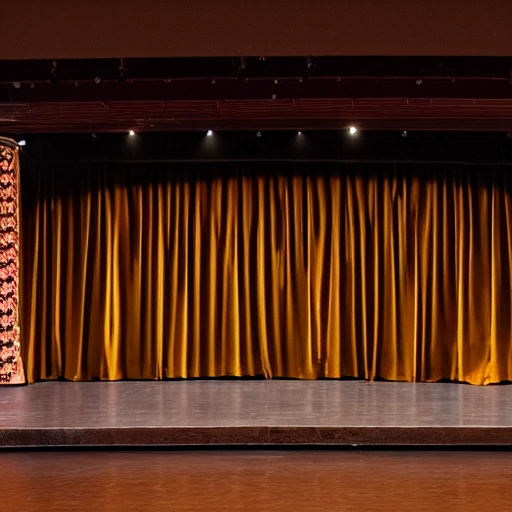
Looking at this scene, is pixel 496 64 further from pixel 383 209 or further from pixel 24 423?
pixel 24 423

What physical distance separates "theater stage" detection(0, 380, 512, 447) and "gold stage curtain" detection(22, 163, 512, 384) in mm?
715

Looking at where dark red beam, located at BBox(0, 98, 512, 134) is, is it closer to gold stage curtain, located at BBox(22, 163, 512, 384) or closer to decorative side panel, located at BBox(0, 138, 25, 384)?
decorative side panel, located at BBox(0, 138, 25, 384)

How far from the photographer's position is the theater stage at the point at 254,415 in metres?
6.68

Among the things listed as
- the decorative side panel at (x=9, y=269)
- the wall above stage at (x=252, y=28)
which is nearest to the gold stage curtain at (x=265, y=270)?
the decorative side panel at (x=9, y=269)

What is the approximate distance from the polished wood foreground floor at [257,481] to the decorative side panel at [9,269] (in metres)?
3.29

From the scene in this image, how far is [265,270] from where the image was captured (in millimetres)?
10344

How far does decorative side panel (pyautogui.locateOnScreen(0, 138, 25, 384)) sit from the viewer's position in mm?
9711

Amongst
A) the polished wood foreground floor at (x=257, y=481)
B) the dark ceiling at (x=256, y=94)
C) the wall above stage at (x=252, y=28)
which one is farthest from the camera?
the dark ceiling at (x=256, y=94)

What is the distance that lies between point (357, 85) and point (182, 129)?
198 cm

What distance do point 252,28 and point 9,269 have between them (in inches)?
229

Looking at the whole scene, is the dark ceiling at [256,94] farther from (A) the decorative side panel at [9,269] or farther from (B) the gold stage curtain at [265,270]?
(B) the gold stage curtain at [265,270]

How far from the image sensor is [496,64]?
7543 mm

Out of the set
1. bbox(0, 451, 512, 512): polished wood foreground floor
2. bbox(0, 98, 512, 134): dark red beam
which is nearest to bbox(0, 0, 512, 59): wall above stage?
bbox(0, 451, 512, 512): polished wood foreground floor

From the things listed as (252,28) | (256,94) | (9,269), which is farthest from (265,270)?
(252,28)
